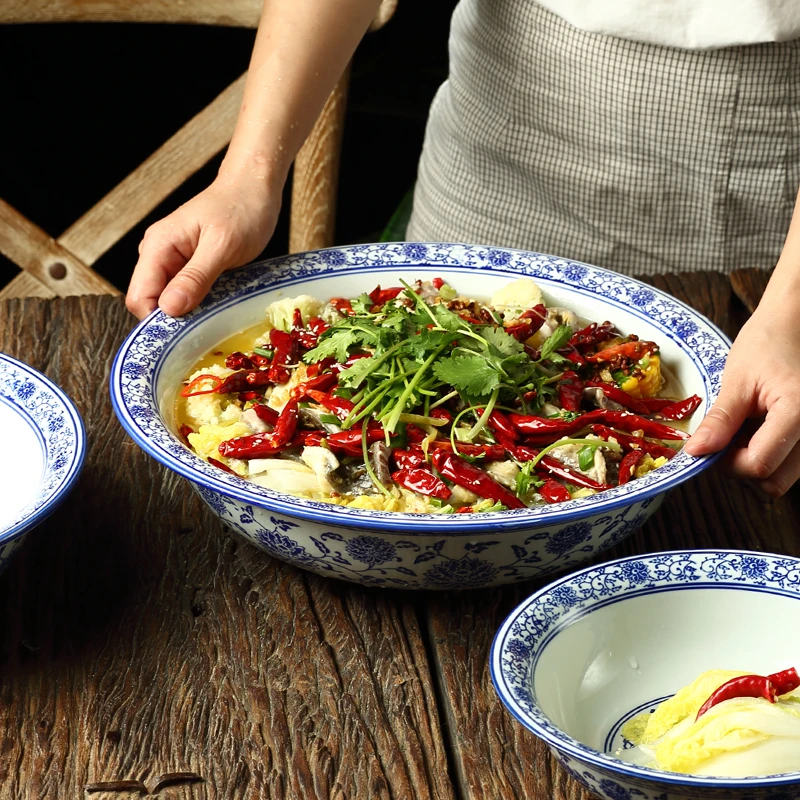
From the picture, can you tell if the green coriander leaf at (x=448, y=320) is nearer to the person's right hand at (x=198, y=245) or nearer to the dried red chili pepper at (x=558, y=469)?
the dried red chili pepper at (x=558, y=469)

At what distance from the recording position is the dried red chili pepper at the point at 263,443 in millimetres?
1618

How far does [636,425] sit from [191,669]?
0.79 metres

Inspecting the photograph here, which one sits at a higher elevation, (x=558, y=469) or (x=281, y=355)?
(x=558, y=469)

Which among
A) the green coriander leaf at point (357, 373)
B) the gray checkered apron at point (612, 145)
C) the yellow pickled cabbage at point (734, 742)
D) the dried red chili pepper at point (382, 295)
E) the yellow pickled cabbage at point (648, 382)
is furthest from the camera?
the gray checkered apron at point (612, 145)

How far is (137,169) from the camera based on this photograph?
3283 millimetres

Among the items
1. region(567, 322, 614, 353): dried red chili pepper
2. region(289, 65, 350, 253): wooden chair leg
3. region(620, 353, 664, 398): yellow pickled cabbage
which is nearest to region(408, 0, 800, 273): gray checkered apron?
region(289, 65, 350, 253): wooden chair leg

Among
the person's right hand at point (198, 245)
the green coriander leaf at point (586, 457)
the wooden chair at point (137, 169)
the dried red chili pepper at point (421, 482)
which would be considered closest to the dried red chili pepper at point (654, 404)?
the green coriander leaf at point (586, 457)

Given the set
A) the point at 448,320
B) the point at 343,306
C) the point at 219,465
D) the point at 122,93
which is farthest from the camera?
the point at 122,93

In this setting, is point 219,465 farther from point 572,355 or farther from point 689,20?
point 689,20

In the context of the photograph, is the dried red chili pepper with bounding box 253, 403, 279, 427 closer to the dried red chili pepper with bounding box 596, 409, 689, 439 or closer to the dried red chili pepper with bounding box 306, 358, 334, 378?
the dried red chili pepper with bounding box 306, 358, 334, 378

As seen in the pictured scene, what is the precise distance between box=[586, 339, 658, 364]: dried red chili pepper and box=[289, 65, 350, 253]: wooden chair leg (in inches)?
71.4

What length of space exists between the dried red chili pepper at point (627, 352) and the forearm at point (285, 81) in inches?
30.3

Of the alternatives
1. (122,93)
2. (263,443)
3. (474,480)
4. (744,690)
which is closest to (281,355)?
(263,443)

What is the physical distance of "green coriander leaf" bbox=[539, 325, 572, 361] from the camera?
1795 millimetres
